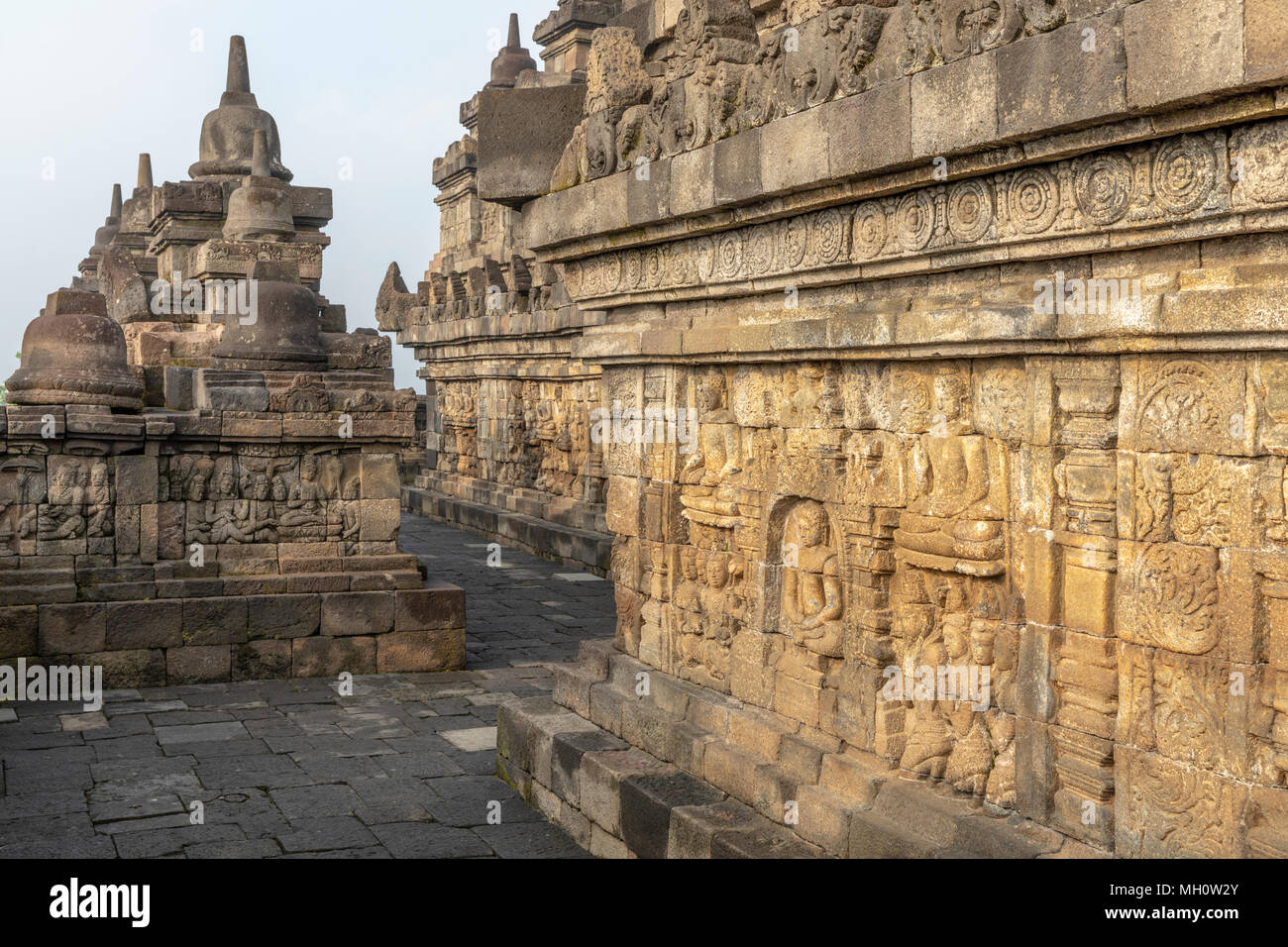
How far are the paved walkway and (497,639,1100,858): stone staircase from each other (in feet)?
1.17

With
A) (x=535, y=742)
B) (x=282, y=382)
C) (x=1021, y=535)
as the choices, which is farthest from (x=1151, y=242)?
(x=282, y=382)

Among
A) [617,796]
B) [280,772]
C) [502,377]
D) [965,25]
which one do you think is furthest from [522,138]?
[502,377]

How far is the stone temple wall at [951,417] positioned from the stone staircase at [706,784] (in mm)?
19

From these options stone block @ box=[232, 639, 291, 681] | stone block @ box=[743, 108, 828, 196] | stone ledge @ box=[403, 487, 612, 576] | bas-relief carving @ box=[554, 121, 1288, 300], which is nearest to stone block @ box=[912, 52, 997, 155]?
bas-relief carving @ box=[554, 121, 1288, 300]

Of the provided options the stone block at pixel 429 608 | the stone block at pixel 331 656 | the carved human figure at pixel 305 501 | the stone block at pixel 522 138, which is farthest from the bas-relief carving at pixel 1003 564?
the carved human figure at pixel 305 501

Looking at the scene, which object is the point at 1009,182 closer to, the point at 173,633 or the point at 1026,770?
the point at 1026,770

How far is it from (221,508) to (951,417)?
6.16 m

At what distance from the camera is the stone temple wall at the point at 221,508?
8.22m

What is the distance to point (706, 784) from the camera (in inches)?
195

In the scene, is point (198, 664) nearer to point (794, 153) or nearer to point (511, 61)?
point (794, 153)

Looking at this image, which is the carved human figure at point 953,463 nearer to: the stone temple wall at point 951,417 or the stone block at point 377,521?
the stone temple wall at point 951,417

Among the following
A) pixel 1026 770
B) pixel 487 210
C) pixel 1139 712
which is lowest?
pixel 1026 770
